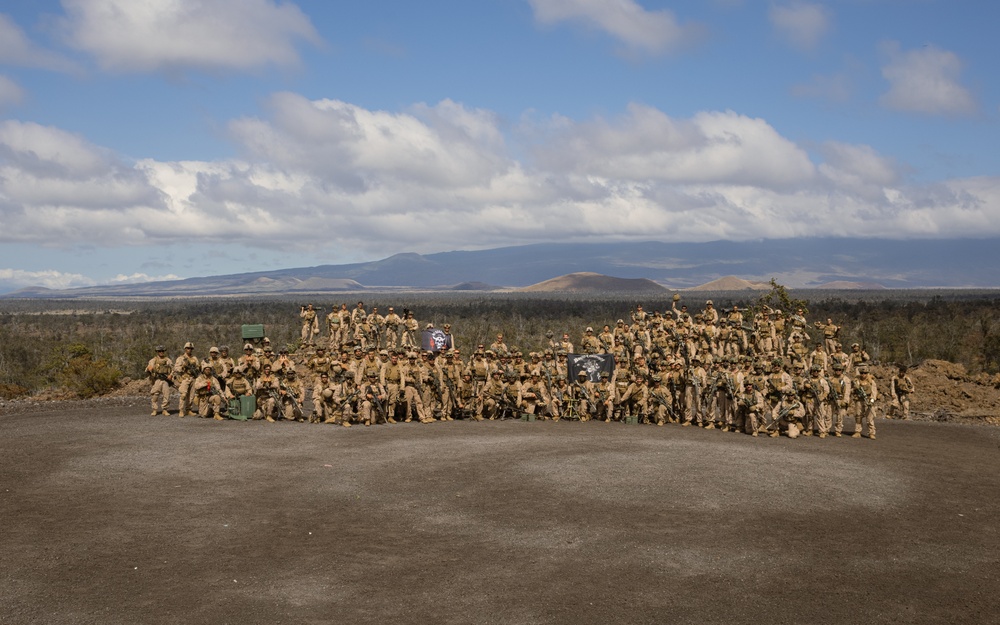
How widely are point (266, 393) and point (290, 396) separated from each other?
2.36ft

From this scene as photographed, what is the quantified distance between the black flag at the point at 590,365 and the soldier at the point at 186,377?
37.9 ft

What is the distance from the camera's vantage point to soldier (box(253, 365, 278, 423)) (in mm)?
24469

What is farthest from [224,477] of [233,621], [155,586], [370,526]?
[233,621]

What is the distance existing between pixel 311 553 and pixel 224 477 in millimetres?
5291

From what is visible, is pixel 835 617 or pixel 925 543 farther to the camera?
pixel 925 543

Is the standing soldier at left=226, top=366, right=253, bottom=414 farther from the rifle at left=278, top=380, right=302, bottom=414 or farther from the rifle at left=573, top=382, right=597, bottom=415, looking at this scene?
the rifle at left=573, top=382, right=597, bottom=415

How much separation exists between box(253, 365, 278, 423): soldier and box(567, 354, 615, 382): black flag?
30.0 ft

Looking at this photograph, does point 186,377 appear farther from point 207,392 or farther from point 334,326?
point 334,326

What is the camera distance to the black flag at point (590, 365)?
87.6 ft

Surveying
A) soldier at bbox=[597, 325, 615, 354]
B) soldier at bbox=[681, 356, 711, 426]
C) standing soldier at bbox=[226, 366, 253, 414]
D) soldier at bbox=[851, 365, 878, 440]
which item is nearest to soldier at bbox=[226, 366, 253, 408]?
standing soldier at bbox=[226, 366, 253, 414]

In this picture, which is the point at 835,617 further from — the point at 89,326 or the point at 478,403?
the point at 89,326

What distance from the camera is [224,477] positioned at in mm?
16422

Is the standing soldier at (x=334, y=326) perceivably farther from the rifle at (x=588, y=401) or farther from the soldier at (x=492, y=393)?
the rifle at (x=588, y=401)

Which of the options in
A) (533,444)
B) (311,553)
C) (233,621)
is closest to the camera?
(233,621)
